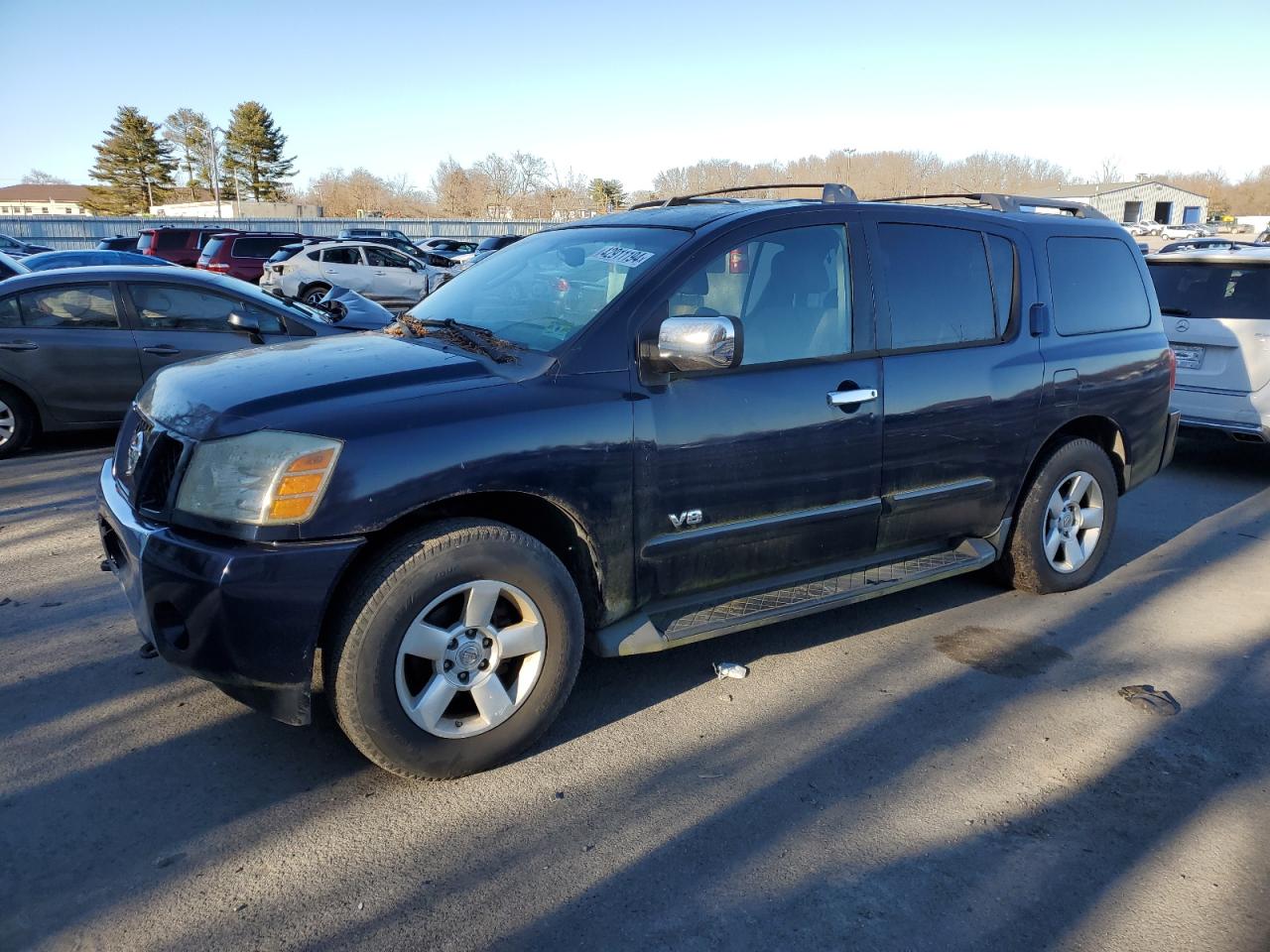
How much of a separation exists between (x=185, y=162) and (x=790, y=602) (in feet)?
343

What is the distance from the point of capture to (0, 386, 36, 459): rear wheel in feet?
24.5

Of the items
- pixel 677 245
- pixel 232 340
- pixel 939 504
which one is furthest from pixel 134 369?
pixel 939 504

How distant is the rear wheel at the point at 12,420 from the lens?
7461 mm

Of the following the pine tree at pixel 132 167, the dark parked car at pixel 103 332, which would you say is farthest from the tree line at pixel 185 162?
the dark parked car at pixel 103 332

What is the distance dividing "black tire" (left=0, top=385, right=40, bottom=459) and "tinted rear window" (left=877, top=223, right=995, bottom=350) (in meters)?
6.87

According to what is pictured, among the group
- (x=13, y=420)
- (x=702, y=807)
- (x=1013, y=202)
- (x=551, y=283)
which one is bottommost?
(x=702, y=807)

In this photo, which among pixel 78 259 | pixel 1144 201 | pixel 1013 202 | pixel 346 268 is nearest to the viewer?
pixel 1013 202

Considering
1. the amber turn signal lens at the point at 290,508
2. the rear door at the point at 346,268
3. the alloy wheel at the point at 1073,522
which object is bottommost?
the alloy wheel at the point at 1073,522

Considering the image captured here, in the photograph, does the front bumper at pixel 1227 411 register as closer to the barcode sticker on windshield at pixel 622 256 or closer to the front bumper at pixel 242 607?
the barcode sticker on windshield at pixel 622 256

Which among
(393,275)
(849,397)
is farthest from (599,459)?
(393,275)

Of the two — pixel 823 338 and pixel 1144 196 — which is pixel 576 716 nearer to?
pixel 823 338

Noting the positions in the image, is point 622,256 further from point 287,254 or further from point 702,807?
point 287,254

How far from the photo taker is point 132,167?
86500 mm

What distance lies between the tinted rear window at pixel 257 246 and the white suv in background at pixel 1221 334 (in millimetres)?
22500
